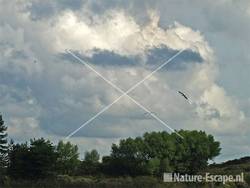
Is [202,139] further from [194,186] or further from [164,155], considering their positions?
[194,186]

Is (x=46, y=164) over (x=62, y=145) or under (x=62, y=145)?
under

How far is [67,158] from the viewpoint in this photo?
178125mm

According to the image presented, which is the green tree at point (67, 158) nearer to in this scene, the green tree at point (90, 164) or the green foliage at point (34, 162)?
the green tree at point (90, 164)

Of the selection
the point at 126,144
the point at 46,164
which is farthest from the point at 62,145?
the point at 46,164

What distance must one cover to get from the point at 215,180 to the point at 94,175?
42581 mm

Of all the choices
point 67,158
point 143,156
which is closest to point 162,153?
point 143,156

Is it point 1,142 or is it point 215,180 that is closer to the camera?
point 215,180

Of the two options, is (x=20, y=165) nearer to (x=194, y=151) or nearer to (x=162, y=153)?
(x=162, y=153)

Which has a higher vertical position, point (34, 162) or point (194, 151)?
point (194, 151)

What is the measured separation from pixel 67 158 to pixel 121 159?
14.7 metres

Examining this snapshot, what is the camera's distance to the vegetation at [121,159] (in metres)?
142

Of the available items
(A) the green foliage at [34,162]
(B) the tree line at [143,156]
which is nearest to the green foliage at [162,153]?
(B) the tree line at [143,156]

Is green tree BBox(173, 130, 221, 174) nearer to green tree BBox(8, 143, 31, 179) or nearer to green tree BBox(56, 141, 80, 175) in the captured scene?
green tree BBox(56, 141, 80, 175)

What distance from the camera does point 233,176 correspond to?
127 meters
